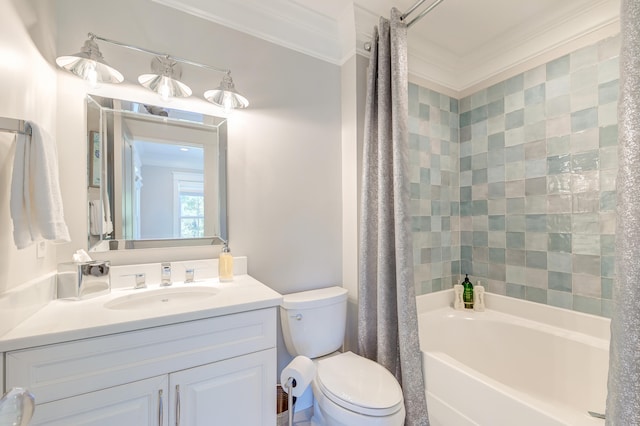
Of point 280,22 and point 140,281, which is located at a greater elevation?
point 280,22

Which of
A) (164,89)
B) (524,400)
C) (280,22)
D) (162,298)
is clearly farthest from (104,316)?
(280,22)

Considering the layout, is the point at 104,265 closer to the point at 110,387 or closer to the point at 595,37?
the point at 110,387

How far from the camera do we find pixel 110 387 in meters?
0.85

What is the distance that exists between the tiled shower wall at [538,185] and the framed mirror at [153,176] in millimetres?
1476

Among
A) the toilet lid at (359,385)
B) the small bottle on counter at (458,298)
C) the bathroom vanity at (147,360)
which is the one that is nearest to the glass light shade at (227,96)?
the bathroom vanity at (147,360)

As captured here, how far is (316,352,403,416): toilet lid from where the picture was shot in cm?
110

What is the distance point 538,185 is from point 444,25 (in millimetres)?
1262

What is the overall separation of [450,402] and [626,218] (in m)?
1.10

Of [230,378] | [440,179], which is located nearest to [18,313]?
[230,378]

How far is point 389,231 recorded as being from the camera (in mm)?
1562

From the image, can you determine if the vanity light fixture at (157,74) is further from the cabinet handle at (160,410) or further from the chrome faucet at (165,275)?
the cabinet handle at (160,410)

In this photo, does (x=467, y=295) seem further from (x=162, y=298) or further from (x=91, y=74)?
(x=91, y=74)

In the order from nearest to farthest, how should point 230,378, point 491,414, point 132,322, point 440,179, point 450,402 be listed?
point 132,322
point 230,378
point 491,414
point 450,402
point 440,179

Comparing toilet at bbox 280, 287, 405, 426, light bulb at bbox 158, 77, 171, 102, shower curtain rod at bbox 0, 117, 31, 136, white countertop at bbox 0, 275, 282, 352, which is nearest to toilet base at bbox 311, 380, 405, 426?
toilet at bbox 280, 287, 405, 426
